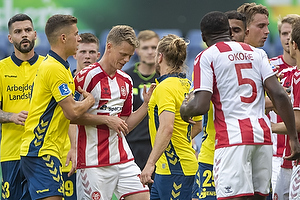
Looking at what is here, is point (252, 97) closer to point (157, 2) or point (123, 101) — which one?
point (123, 101)

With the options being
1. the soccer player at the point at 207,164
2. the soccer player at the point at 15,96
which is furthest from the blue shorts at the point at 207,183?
the soccer player at the point at 15,96

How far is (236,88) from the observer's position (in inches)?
185

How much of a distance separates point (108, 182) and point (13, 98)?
1656 mm

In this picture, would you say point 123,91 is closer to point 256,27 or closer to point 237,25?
point 237,25

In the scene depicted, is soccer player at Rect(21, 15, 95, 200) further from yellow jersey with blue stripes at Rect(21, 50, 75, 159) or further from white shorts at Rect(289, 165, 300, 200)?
white shorts at Rect(289, 165, 300, 200)

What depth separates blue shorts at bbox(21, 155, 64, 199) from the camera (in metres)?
5.49

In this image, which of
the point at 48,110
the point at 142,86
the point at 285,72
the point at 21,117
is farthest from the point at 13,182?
the point at 285,72

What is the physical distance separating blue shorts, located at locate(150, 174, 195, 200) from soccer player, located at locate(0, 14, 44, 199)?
1.72 meters

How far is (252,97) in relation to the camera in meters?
4.71

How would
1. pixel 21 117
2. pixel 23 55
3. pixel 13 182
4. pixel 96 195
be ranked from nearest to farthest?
pixel 96 195
pixel 21 117
pixel 13 182
pixel 23 55

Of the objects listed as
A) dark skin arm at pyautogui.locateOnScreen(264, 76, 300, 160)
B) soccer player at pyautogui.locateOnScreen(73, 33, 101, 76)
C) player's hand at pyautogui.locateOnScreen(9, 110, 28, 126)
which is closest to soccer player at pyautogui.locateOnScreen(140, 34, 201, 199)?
dark skin arm at pyautogui.locateOnScreen(264, 76, 300, 160)

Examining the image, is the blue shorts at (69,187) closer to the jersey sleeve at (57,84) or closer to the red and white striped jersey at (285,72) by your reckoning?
the jersey sleeve at (57,84)

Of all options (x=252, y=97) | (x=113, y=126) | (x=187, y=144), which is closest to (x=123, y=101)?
(x=113, y=126)

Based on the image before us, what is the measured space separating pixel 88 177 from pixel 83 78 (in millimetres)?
1068
